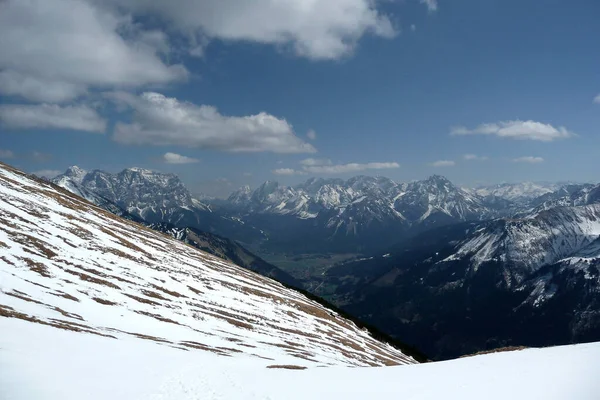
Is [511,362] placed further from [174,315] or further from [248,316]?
[248,316]

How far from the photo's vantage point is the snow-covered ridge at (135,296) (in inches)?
1998

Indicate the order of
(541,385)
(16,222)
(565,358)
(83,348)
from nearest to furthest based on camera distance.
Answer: (541,385) < (565,358) < (83,348) < (16,222)

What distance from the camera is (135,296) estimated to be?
72.2m

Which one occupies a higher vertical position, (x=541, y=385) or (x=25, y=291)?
(x=541, y=385)

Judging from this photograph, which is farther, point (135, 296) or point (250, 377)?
point (135, 296)

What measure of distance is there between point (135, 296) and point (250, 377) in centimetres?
5358

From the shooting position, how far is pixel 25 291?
5144 centimetres

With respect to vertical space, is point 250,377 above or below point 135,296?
above

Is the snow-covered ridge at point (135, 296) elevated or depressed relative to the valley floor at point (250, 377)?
depressed

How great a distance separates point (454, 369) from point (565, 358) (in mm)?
8324

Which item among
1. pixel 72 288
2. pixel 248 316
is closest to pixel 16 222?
pixel 72 288

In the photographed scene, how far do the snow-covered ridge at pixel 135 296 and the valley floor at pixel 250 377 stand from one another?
11396 millimetres

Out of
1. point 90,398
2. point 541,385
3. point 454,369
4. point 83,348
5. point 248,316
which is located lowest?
point 248,316

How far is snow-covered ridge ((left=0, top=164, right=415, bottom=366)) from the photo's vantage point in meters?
50.8
